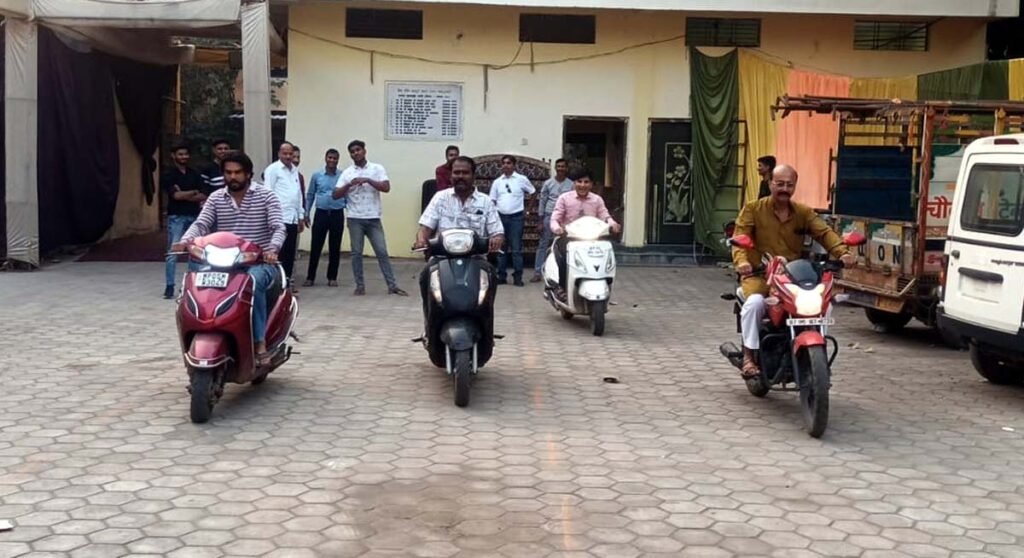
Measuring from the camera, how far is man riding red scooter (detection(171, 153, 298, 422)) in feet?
19.8

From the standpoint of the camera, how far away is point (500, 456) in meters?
5.66

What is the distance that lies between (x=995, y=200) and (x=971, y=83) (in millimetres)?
5889

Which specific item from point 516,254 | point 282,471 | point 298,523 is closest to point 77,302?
point 516,254

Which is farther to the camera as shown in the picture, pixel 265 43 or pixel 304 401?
pixel 265 43

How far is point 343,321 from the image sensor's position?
33.8 ft

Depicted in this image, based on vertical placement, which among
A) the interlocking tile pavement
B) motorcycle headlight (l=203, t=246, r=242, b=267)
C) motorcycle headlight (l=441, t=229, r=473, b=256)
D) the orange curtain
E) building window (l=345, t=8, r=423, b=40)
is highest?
building window (l=345, t=8, r=423, b=40)

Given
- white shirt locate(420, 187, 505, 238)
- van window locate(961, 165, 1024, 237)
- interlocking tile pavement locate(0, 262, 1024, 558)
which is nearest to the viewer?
interlocking tile pavement locate(0, 262, 1024, 558)

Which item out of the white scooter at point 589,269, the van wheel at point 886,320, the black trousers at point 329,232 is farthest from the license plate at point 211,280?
the van wheel at point 886,320

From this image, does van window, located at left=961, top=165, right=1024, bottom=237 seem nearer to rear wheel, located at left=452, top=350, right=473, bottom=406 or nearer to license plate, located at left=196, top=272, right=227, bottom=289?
rear wheel, located at left=452, top=350, right=473, bottom=406

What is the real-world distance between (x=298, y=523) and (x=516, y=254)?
357 inches

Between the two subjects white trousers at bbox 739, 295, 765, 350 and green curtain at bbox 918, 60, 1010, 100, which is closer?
white trousers at bbox 739, 295, 765, 350

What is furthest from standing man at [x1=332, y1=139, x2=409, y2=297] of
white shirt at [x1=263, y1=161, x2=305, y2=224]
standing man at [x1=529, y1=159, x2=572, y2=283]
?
standing man at [x1=529, y1=159, x2=572, y2=283]

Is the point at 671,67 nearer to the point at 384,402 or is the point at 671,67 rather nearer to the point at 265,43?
the point at 265,43

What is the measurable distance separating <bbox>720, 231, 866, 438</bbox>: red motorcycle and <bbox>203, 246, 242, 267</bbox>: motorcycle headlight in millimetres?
3171
